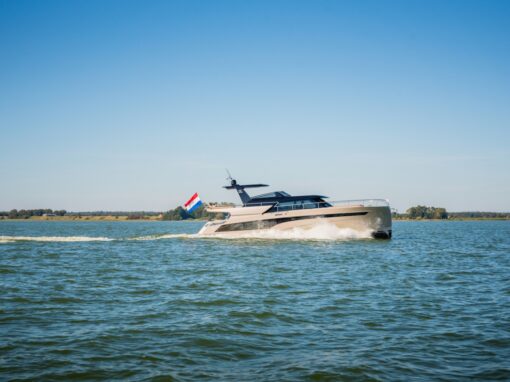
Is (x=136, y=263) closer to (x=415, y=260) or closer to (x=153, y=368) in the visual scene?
(x=415, y=260)

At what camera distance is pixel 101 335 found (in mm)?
9219

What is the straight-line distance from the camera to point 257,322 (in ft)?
34.0

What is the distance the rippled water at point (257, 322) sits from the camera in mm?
7348

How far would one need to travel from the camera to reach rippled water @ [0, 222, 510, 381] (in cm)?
735

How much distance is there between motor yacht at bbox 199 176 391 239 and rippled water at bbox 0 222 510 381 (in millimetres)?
12789

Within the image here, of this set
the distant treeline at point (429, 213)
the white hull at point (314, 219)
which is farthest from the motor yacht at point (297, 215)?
the distant treeline at point (429, 213)

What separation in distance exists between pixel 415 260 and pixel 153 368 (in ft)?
61.9

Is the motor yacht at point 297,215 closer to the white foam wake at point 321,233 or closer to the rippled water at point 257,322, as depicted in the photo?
the white foam wake at point 321,233

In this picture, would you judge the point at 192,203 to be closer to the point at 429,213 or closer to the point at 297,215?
the point at 297,215

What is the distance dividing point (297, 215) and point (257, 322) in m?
24.1

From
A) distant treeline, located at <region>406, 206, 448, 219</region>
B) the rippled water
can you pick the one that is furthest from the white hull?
distant treeline, located at <region>406, 206, 448, 219</region>

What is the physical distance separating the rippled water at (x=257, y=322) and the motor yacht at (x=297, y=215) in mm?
12789

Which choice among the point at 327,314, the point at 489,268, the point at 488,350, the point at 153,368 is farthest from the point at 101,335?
the point at 489,268

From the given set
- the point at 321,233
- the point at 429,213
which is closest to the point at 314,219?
the point at 321,233
